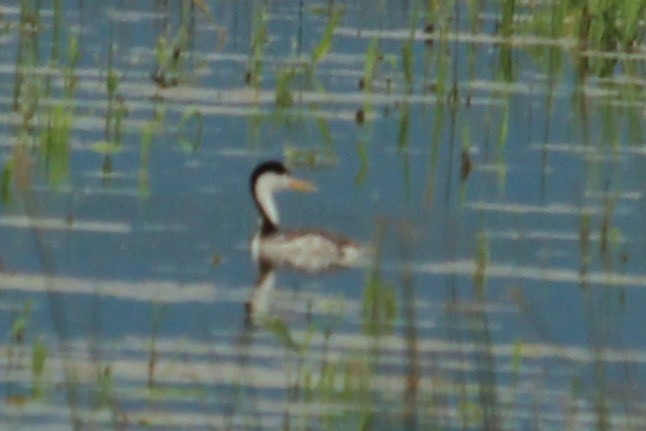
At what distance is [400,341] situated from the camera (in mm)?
9758

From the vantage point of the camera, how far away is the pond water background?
8.44 m

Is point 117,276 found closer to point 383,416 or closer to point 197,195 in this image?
point 197,195

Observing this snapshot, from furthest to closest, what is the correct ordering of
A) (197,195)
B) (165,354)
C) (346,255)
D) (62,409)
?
(197,195) → (346,255) → (165,354) → (62,409)

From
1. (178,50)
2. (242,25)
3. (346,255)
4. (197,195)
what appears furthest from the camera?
(242,25)

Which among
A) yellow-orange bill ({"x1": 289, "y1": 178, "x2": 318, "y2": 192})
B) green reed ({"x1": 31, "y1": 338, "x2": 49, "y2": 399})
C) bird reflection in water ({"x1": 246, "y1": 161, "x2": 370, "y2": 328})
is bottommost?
bird reflection in water ({"x1": 246, "y1": 161, "x2": 370, "y2": 328})

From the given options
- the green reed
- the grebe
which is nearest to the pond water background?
the green reed

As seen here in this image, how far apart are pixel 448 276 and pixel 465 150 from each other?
9.70ft

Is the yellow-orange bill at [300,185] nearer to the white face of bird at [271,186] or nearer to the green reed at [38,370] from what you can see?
the white face of bird at [271,186]

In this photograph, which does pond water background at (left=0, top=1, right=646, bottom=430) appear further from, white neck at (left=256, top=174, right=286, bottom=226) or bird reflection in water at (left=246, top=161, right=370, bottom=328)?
white neck at (left=256, top=174, right=286, bottom=226)

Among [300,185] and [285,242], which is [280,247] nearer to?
[285,242]

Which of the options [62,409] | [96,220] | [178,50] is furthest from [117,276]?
[178,50]

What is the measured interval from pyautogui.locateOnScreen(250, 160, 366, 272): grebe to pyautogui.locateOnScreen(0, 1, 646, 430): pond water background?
11 centimetres

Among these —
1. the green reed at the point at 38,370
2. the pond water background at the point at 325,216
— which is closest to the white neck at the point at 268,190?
the pond water background at the point at 325,216

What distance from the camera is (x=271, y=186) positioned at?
41.7ft
